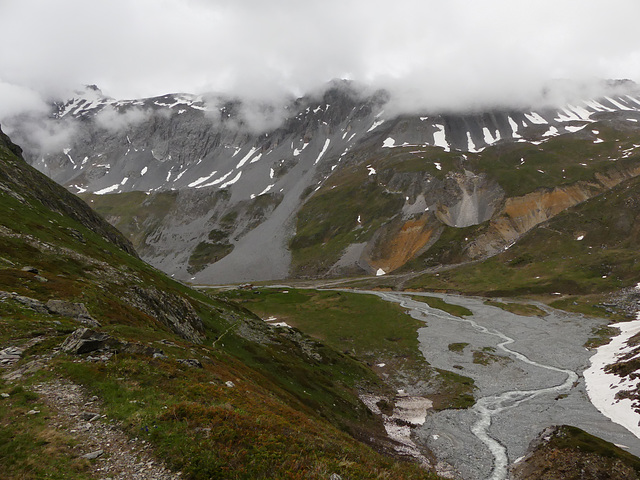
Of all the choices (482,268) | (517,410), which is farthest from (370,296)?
(517,410)

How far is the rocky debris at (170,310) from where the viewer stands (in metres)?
44.9

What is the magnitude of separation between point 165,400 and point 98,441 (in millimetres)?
3952

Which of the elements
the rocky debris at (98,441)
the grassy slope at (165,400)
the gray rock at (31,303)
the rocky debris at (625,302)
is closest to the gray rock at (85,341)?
the grassy slope at (165,400)

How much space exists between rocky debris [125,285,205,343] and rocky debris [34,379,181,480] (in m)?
28.7

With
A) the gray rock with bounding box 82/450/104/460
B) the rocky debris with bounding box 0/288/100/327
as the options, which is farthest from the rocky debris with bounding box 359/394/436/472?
the rocky debris with bounding box 0/288/100/327

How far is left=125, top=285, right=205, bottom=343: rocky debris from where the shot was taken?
44.9 metres

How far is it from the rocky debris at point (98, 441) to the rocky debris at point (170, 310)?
2870cm

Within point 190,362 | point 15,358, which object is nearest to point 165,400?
point 190,362

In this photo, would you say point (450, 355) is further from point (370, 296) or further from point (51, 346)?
point (51, 346)

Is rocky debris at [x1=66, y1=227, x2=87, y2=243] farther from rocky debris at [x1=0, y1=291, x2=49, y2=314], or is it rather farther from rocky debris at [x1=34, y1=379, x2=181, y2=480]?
rocky debris at [x1=34, y1=379, x2=181, y2=480]

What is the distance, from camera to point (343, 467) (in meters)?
14.7

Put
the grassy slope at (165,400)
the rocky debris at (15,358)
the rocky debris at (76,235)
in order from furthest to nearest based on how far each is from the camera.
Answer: the rocky debris at (76,235)
the rocky debris at (15,358)
the grassy slope at (165,400)

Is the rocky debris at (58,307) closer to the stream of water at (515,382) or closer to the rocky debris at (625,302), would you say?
the stream of water at (515,382)

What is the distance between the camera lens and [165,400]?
17469 millimetres
